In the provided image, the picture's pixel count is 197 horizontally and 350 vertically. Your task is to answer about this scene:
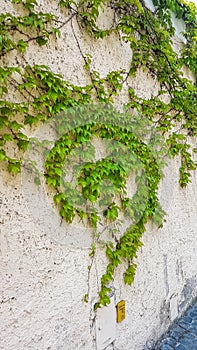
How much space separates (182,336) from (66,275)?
6.28ft

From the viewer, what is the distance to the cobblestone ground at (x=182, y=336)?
3.00m

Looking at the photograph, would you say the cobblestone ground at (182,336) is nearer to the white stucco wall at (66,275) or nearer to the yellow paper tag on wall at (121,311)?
the white stucco wall at (66,275)

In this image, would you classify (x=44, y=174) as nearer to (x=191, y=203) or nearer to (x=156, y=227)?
(x=156, y=227)

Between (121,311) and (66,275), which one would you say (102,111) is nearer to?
(66,275)

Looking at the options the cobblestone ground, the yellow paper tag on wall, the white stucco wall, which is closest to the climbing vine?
the white stucco wall

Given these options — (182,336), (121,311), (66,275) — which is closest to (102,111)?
(66,275)

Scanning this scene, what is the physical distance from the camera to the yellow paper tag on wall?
2.52 meters

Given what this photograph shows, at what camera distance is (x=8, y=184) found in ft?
5.86

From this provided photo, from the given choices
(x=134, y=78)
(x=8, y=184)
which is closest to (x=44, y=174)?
(x=8, y=184)

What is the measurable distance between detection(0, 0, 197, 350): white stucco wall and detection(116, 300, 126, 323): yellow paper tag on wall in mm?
57

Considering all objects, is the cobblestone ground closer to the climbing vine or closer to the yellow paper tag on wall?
the yellow paper tag on wall

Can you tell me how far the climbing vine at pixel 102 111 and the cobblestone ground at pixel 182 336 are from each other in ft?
3.43

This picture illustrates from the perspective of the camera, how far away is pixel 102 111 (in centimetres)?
242

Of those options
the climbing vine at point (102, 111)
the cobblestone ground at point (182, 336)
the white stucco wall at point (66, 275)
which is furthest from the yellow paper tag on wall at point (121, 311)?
the cobblestone ground at point (182, 336)
